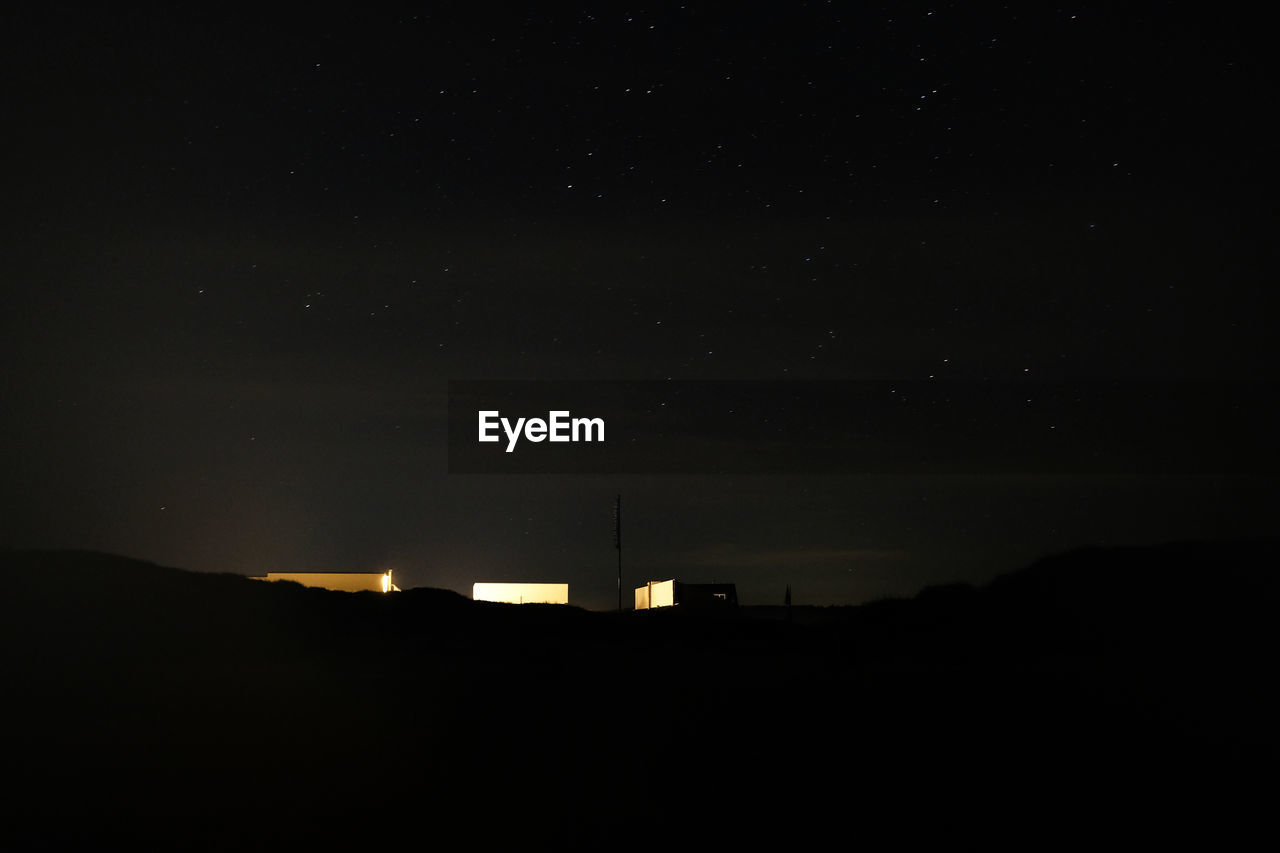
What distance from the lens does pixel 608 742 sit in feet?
35.6

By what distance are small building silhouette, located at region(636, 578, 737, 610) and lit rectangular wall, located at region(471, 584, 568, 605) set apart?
3.51m

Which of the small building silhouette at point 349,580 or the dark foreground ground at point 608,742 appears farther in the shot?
the small building silhouette at point 349,580

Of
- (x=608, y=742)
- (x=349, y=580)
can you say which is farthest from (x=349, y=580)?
(x=608, y=742)

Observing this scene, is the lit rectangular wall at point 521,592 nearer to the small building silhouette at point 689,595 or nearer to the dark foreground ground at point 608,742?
the small building silhouette at point 689,595

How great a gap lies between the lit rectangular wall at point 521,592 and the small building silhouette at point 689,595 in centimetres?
351

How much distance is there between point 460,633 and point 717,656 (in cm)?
561

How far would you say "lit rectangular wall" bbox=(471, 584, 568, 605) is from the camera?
37500mm

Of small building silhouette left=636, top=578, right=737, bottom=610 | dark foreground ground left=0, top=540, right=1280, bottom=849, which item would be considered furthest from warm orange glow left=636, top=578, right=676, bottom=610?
dark foreground ground left=0, top=540, right=1280, bottom=849

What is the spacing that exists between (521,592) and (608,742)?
27168 mm

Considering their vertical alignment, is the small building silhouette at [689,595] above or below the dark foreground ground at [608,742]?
above

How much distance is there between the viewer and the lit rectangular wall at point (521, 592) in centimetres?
3750

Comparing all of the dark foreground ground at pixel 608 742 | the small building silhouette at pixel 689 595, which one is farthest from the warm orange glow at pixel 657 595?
the dark foreground ground at pixel 608 742

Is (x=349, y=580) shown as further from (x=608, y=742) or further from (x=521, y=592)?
(x=608, y=742)

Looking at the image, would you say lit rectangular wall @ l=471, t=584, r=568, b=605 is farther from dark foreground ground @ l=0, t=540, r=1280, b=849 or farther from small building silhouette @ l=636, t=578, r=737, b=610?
dark foreground ground @ l=0, t=540, r=1280, b=849
